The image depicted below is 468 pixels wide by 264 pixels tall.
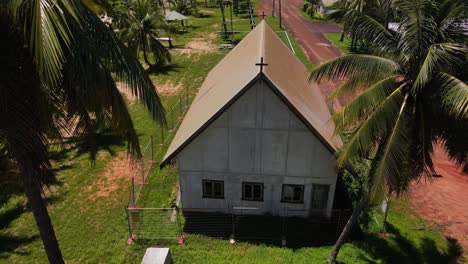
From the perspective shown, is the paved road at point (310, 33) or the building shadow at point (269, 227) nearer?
the building shadow at point (269, 227)

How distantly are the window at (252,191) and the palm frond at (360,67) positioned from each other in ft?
24.8

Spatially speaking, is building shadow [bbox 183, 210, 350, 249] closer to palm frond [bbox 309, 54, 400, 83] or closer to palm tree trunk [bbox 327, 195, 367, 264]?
palm tree trunk [bbox 327, 195, 367, 264]

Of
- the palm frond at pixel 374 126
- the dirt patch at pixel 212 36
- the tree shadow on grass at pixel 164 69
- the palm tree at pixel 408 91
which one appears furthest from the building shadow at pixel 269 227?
the dirt patch at pixel 212 36

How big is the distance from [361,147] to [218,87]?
11.1 meters

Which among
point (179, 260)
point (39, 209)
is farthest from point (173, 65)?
point (39, 209)

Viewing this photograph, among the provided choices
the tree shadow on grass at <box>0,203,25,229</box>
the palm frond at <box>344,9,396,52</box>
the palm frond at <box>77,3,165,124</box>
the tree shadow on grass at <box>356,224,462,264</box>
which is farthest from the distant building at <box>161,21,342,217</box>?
the tree shadow on grass at <box>0,203,25,229</box>

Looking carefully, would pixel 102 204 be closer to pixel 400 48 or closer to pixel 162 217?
pixel 162 217

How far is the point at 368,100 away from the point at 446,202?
492 inches

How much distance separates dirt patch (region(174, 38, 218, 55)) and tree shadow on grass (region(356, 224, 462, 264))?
117 feet

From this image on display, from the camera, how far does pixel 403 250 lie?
52.1 feet

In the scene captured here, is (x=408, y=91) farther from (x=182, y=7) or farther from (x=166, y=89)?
(x=182, y=7)

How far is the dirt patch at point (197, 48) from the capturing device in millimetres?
46938

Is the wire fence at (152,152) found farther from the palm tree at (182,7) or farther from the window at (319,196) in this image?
the palm tree at (182,7)

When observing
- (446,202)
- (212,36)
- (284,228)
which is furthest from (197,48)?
(446,202)
